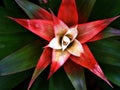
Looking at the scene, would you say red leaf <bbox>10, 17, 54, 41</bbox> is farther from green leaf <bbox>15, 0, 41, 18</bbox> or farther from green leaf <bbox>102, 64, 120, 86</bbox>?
green leaf <bbox>102, 64, 120, 86</bbox>

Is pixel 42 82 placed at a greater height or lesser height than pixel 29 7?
lesser

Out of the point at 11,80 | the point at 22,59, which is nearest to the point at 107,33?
the point at 22,59

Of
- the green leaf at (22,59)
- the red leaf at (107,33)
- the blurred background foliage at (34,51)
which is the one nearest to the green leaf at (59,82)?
the blurred background foliage at (34,51)

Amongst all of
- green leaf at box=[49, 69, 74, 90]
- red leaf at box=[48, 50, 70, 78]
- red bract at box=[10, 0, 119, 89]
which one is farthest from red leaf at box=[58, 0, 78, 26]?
green leaf at box=[49, 69, 74, 90]

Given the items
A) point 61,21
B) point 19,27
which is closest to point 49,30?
point 61,21

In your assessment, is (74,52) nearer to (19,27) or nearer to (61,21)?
(61,21)

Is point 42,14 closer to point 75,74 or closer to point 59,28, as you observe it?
point 59,28

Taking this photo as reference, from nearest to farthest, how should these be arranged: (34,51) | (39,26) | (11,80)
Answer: (39,26)
(34,51)
(11,80)
